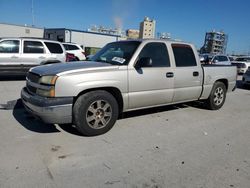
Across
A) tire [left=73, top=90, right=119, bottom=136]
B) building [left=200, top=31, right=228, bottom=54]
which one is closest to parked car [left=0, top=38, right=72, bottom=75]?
tire [left=73, top=90, right=119, bottom=136]

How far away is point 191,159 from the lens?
3377 millimetres

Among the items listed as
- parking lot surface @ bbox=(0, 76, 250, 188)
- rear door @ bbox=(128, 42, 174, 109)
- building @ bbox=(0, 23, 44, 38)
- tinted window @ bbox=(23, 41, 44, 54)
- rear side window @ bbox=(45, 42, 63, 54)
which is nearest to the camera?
parking lot surface @ bbox=(0, 76, 250, 188)

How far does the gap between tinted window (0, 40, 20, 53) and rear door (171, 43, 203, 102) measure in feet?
23.6

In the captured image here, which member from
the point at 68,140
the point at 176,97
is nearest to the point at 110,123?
the point at 68,140

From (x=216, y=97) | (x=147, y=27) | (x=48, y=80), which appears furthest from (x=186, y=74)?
(x=147, y=27)

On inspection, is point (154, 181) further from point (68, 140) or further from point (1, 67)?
point (1, 67)

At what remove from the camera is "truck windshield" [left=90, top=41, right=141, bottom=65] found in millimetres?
4441

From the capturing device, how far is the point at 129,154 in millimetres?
3445

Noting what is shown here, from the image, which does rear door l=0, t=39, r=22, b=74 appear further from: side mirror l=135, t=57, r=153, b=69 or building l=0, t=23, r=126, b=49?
building l=0, t=23, r=126, b=49

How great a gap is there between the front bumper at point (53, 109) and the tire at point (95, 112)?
0.14 m

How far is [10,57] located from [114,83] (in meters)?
7.08

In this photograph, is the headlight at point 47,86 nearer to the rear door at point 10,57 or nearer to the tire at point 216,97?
the tire at point 216,97

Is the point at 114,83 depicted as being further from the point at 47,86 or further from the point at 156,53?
the point at 156,53

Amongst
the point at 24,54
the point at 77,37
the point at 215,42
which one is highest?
the point at 215,42
